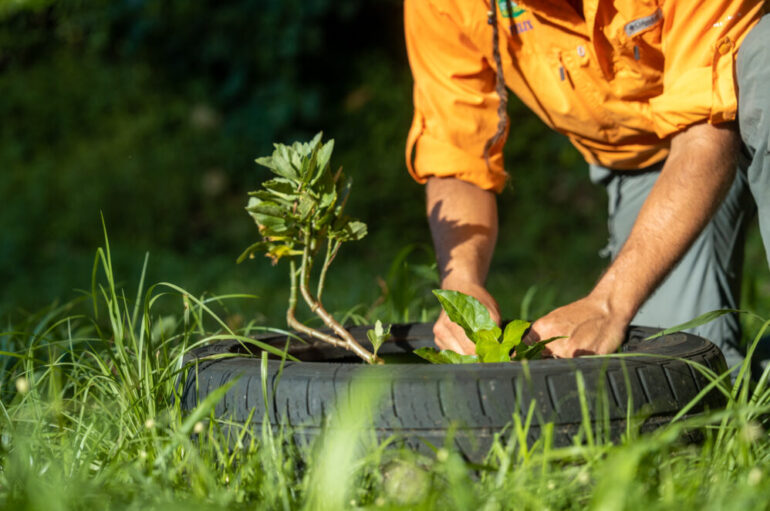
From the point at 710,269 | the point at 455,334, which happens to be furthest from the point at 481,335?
the point at 710,269

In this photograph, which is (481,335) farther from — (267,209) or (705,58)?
(705,58)

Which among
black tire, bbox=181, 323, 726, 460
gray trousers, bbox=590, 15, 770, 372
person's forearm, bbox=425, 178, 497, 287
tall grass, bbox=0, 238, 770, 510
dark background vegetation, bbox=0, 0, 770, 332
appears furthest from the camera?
dark background vegetation, bbox=0, 0, 770, 332

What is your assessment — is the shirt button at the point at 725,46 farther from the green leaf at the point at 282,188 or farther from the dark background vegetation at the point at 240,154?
the dark background vegetation at the point at 240,154

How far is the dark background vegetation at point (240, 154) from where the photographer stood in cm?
567

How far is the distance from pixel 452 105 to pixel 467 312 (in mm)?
841

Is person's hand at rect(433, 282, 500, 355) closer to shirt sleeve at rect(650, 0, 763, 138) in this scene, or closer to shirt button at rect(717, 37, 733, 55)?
shirt sleeve at rect(650, 0, 763, 138)

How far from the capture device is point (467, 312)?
1.53 meters

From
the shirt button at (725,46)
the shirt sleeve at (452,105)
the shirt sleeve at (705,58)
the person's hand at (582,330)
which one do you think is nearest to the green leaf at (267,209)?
the person's hand at (582,330)

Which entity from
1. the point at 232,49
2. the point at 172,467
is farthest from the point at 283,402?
the point at 232,49

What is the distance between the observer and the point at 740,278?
8.17 ft

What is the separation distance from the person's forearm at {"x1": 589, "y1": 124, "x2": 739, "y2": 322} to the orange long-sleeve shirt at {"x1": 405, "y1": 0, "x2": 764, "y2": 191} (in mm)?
74

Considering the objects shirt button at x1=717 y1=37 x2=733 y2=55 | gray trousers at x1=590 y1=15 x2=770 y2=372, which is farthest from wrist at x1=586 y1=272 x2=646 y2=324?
gray trousers at x1=590 y1=15 x2=770 y2=372

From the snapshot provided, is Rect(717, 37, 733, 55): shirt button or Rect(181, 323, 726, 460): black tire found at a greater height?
Rect(717, 37, 733, 55): shirt button

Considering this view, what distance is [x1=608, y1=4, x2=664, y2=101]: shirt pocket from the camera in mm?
1890
